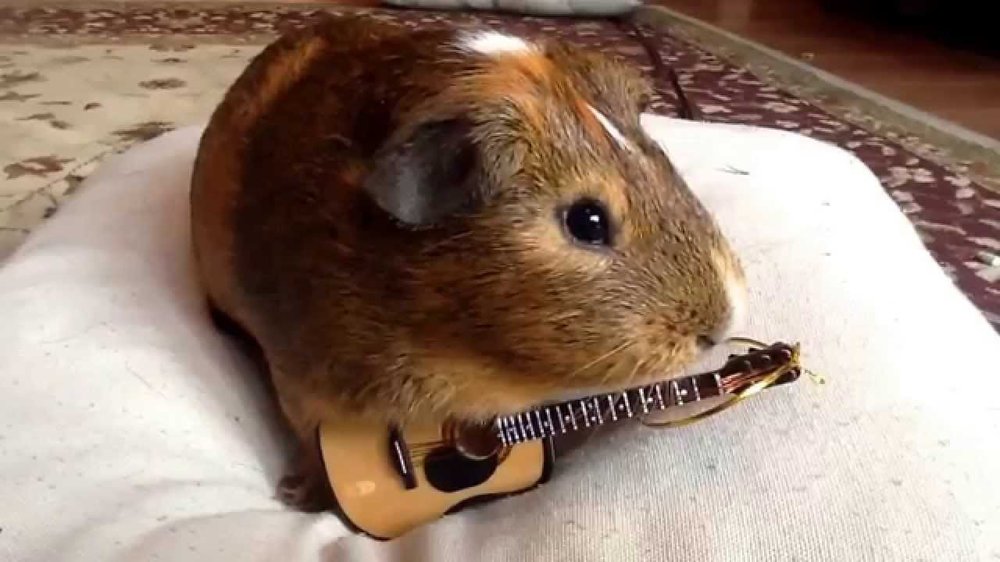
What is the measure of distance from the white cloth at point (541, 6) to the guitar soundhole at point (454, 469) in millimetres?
2557

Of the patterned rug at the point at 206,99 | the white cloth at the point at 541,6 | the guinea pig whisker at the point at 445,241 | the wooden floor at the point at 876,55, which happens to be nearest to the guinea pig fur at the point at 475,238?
the guinea pig whisker at the point at 445,241

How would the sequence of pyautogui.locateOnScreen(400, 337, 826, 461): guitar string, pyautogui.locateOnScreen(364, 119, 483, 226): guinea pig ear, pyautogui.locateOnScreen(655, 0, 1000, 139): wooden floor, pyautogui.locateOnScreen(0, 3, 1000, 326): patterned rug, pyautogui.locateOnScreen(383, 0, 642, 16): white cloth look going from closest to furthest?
pyautogui.locateOnScreen(364, 119, 483, 226): guinea pig ear
pyautogui.locateOnScreen(400, 337, 826, 461): guitar string
pyautogui.locateOnScreen(0, 3, 1000, 326): patterned rug
pyautogui.locateOnScreen(655, 0, 1000, 139): wooden floor
pyautogui.locateOnScreen(383, 0, 642, 16): white cloth

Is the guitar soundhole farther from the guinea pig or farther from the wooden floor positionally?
the wooden floor

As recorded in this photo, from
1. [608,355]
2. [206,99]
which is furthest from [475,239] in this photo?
[206,99]

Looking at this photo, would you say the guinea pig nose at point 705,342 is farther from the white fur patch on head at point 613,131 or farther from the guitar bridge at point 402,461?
the guitar bridge at point 402,461

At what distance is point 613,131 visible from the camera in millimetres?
797

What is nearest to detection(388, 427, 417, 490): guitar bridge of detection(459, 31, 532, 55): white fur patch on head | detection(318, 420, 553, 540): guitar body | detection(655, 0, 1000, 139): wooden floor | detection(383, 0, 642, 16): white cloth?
detection(318, 420, 553, 540): guitar body

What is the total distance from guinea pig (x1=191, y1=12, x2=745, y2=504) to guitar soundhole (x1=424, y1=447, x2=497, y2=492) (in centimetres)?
5

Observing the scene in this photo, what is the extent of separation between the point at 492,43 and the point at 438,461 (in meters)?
0.30

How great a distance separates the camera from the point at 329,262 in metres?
0.83

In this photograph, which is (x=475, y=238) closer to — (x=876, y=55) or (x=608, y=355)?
(x=608, y=355)

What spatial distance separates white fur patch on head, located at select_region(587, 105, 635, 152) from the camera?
791mm

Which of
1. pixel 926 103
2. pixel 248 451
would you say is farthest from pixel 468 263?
pixel 926 103

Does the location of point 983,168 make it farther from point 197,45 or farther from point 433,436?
point 197,45
